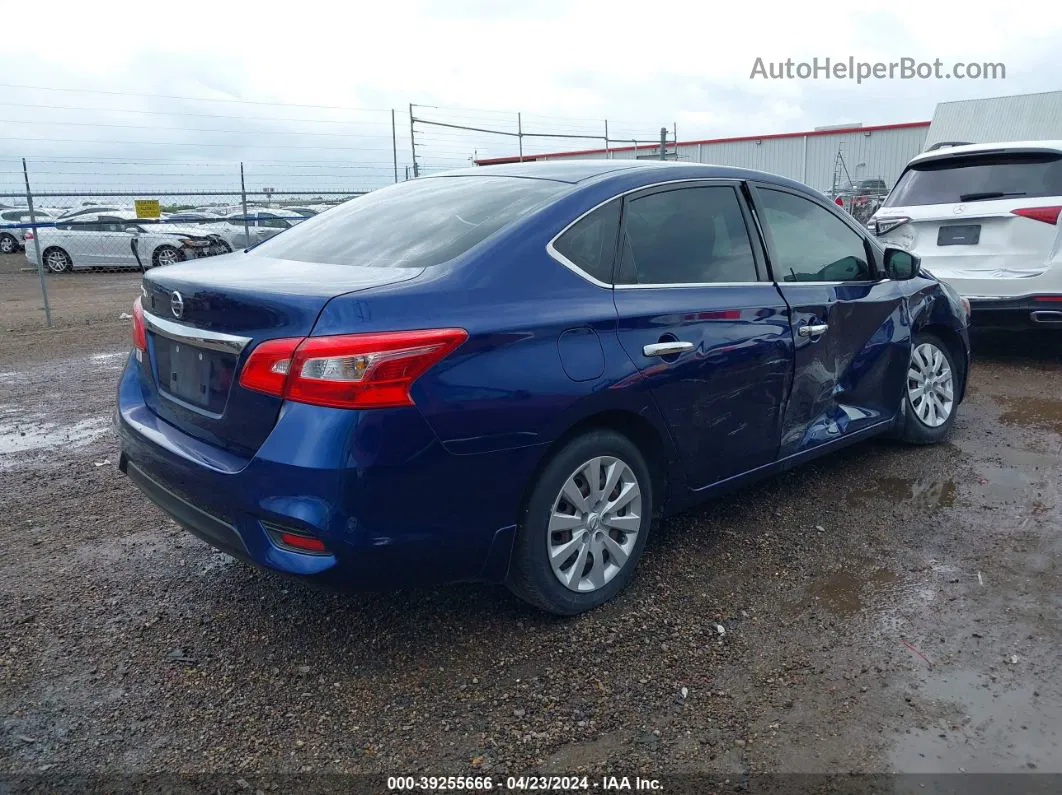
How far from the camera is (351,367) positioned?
8.21 ft

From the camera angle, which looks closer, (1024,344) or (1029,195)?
(1029,195)

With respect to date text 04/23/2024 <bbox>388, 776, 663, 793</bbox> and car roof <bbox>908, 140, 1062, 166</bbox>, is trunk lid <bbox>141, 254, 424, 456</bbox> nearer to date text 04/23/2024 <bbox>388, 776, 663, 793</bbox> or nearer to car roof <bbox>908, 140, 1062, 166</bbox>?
date text 04/23/2024 <bbox>388, 776, 663, 793</bbox>

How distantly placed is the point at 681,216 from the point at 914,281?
1983 mm

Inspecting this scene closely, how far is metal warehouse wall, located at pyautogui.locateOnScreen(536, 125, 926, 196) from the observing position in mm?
27684

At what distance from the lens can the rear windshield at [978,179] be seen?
672cm

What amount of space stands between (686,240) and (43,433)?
4368 mm

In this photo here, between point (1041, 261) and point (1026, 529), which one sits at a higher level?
point (1041, 261)

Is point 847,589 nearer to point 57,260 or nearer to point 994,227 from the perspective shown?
point 994,227

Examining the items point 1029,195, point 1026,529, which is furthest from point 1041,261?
point 1026,529

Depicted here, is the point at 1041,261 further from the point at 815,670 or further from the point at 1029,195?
the point at 815,670

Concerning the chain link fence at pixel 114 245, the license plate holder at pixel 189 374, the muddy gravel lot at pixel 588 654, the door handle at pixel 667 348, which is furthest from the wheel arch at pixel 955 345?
the chain link fence at pixel 114 245

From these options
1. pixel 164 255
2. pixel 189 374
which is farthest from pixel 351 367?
pixel 164 255

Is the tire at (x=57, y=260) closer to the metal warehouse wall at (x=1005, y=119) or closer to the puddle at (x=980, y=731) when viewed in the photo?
the metal warehouse wall at (x=1005, y=119)

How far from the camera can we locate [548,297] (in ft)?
9.61
